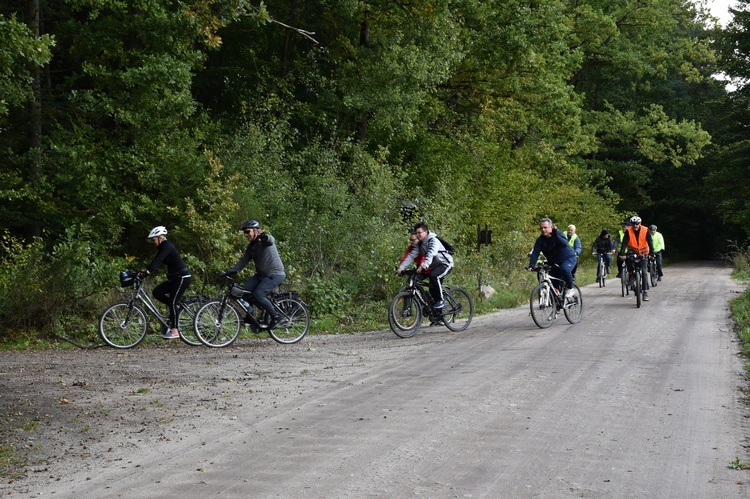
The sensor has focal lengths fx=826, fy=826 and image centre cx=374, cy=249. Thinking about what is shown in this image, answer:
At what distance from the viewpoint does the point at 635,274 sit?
19.3m

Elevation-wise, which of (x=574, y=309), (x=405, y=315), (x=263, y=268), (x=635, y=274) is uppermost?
(x=263, y=268)

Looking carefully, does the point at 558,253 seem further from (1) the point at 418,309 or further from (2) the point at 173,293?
(2) the point at 173,293

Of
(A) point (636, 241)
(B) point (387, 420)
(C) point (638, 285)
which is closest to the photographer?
(B) point (387, 420)

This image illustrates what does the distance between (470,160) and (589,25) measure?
Result: 510 inches

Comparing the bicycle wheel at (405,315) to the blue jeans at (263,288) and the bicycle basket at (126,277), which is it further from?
the bicycle basket at (126,277)

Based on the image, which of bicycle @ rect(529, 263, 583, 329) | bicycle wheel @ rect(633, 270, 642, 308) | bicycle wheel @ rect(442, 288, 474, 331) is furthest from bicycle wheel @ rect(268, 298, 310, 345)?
bicycle wheel @ rect(633, 270, 642, 308)

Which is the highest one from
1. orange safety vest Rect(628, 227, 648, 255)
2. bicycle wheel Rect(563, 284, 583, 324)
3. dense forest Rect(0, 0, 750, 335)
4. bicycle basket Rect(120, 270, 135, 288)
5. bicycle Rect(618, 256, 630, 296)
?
dense forest Rect(0, 0, 750, 335)

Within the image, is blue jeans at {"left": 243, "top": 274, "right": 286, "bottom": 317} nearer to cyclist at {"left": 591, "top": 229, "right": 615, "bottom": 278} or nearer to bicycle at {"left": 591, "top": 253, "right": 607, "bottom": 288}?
bicycle at {"left": 591, "top": 253, "right": 607, "bottom": 288}

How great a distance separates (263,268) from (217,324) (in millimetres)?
1241

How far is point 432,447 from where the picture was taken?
6.87 metres

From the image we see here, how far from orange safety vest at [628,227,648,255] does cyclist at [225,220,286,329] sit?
10.8 metres

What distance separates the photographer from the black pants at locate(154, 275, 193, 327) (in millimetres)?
14195

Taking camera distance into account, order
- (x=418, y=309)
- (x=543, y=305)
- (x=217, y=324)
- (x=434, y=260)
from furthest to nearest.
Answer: (x=543, y=305)
(x=434, y=260)
(x=418, y=309)
(x=217, y=324)

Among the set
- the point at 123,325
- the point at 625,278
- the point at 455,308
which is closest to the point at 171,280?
the point at 123,325
